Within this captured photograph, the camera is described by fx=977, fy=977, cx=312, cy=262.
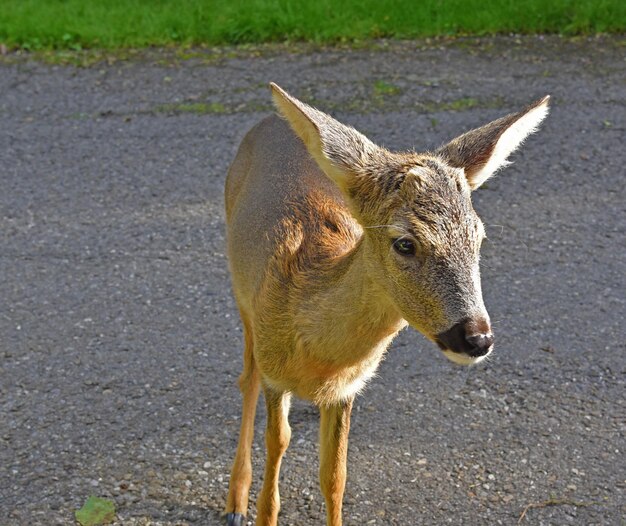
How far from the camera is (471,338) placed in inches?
110

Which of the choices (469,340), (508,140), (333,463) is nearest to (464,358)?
(469,340)

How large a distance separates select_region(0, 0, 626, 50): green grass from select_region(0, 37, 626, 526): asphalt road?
10.7 inches

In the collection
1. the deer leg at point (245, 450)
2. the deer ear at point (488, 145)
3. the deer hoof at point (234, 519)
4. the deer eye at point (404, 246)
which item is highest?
the deer ear at point (488, 145)

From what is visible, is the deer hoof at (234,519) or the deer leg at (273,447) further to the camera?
the deer hoof at (234,519)

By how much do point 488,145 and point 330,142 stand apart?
1.78 ft

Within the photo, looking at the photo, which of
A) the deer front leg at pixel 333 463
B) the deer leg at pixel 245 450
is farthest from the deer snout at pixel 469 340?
the deer leg at pixel 245 450

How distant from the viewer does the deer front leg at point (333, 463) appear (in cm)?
381

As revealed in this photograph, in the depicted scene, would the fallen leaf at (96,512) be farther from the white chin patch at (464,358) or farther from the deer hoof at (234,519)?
the white chin patch at (464,358)

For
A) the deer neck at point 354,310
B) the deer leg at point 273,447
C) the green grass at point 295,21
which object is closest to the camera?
the deer neck at point 354,310

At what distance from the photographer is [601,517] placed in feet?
13.0

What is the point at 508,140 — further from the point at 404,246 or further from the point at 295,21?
the point at 295,21

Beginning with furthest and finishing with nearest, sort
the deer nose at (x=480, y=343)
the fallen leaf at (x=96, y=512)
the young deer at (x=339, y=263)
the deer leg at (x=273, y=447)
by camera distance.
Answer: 1. the fallen leaf at (x=96, y=512)
2. the deer leg at (x=273, y=447)
3. the young deer at (x=339, y=263)
4. the deer nose at (x=480, y=343)

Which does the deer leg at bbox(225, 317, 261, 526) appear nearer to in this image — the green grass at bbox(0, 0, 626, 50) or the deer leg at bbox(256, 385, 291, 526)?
the deer leg at bbox(256, 385, 291, 526)

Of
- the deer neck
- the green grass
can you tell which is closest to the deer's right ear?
the deer neck
